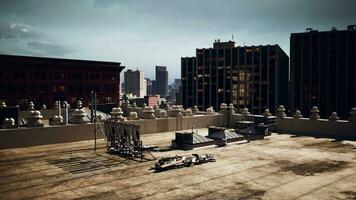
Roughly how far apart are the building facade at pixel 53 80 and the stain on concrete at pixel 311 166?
69128 mm

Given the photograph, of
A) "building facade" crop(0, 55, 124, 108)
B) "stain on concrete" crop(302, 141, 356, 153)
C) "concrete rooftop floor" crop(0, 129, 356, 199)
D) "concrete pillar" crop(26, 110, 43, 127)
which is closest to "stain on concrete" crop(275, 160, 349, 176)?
"concrete rooftop floor" crop(0, 129, 356, 199)

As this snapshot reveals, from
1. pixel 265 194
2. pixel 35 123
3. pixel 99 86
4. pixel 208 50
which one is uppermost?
pixel 208 50

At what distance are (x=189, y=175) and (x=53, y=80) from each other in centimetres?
7696

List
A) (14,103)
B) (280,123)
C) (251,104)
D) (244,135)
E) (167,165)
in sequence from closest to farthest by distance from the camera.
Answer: (167,165)
(244,135)
(280,123)
(14,103)
(251,104)

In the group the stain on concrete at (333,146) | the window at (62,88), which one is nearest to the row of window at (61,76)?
the window at (62,88)

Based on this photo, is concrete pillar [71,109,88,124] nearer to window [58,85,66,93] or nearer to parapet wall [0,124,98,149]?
parapet wall [0,124,98,149]

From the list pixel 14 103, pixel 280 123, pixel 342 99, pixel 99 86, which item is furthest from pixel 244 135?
pixel 342 99

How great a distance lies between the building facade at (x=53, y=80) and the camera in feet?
256

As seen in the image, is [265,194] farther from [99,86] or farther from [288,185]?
[99,86]

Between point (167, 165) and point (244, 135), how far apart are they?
42.2 feet

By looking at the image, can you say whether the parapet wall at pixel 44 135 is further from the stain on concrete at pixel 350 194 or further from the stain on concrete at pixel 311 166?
the stain on concrete at pixel 350 194

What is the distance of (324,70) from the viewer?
153875mm

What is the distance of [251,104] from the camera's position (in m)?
176

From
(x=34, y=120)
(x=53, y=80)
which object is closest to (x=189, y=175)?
(x=34, y=120)
